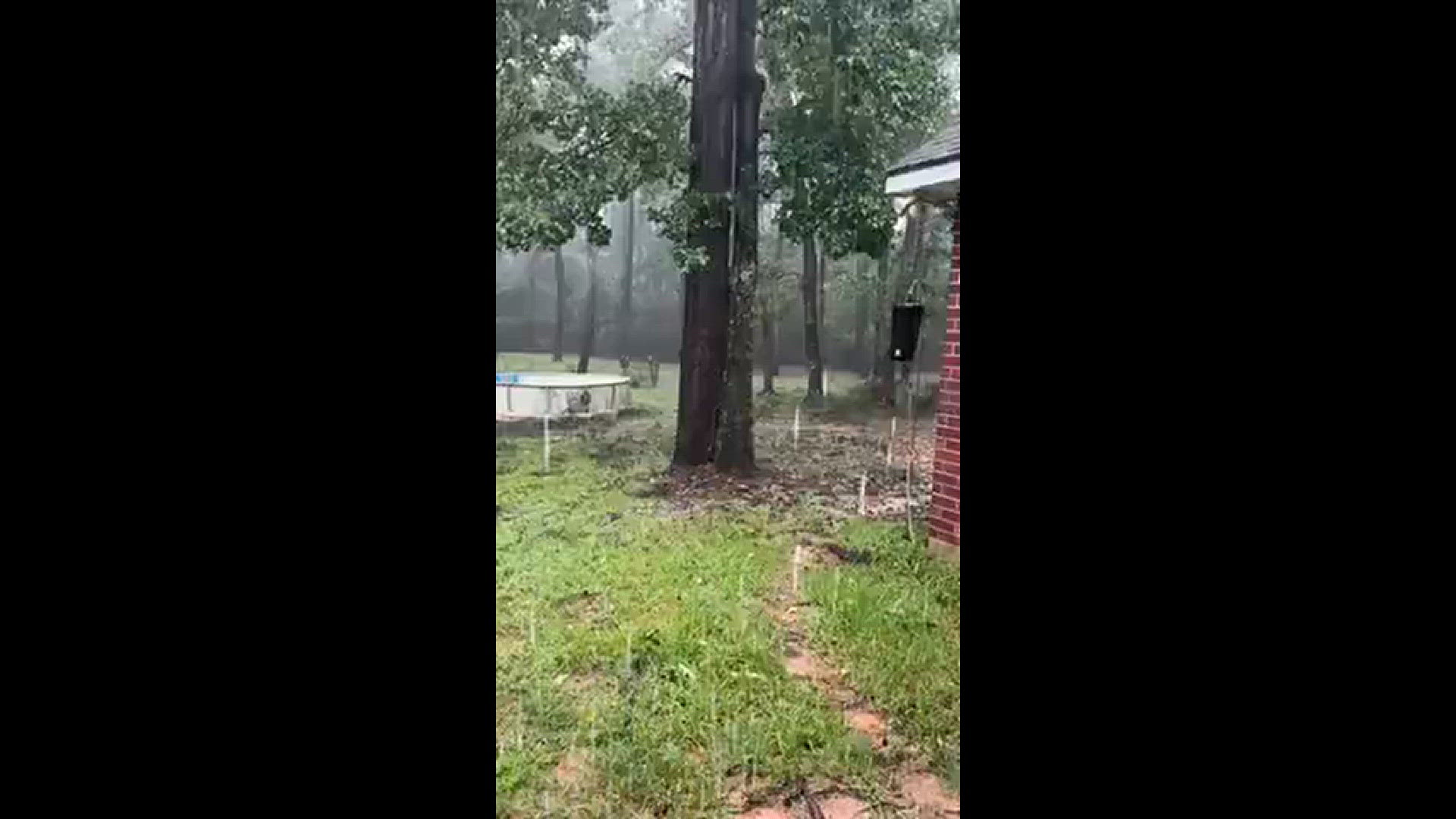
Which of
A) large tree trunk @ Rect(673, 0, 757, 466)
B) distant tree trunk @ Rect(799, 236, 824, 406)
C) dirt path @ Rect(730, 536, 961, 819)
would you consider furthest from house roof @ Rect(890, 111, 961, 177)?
dirt path @ Rect(730, 536, 961, 819)

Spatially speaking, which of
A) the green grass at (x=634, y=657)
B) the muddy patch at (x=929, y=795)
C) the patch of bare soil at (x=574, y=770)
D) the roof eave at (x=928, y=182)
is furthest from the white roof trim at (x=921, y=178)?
the patch of bare soil at (x=574, y=770)

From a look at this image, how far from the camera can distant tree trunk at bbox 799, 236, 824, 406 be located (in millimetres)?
2270

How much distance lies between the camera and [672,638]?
2.09m

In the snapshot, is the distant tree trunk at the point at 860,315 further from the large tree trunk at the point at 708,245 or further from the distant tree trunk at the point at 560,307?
the distant tree trunk at the point at 560,307

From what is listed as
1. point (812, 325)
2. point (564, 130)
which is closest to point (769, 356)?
point (812, 325)

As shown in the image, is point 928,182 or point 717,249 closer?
point 928,182

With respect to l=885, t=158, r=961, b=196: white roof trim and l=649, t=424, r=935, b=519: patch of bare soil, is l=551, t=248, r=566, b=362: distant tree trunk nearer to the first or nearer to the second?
l=649, t=424, r=935, b=519: patch of bare soil

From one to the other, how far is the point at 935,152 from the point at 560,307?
1.00 metres

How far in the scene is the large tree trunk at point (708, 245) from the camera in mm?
2340

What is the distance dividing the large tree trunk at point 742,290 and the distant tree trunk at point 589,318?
39 cm

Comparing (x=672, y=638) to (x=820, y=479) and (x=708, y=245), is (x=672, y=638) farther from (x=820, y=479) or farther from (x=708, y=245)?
(x=708, y=245)

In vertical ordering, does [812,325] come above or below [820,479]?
above
